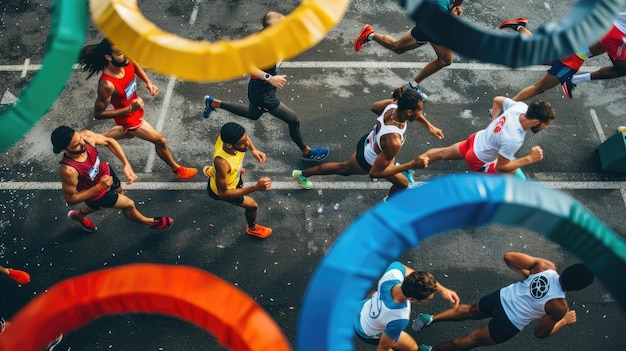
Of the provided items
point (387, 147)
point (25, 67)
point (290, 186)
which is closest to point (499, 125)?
point (387, 147)

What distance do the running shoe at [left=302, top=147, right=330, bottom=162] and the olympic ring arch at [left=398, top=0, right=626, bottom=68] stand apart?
10.7 feet

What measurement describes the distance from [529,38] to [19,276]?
6.14 metres

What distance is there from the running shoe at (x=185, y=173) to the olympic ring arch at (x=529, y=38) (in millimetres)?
4032

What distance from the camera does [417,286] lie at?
5.15 metres

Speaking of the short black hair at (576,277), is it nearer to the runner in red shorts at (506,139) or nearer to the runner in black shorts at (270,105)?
the runner in red shorts at (506,139)

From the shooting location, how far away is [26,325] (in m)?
4.04

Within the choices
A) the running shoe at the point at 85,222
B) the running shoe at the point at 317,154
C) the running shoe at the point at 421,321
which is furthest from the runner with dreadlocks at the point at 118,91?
the running shoe at the point at 421,321

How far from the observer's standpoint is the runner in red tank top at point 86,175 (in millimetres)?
5896

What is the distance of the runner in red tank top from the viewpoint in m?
5.90

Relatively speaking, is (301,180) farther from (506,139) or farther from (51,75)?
(51,75)

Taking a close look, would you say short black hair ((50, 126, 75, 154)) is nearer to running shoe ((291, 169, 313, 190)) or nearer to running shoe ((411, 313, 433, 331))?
running shoe ((291, 169, 313, 190))

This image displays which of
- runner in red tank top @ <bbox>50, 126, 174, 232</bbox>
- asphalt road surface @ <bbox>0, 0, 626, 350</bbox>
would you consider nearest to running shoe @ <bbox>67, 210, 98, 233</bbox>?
runner in red tank top @ <bbox>50, 126, 174, 232</bbox>

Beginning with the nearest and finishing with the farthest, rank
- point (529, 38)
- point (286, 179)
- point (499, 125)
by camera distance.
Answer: point (529, 38)
point (499, 125)
point (286, 179)

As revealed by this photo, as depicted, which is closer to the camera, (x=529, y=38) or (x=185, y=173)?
(x=529, y=38)
